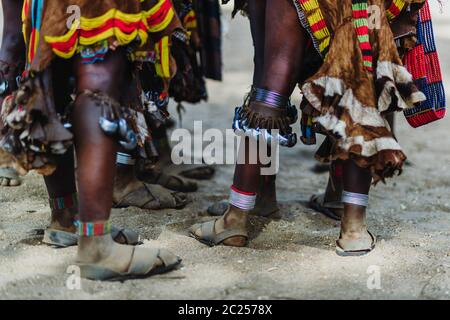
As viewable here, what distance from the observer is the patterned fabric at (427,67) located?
106 inches

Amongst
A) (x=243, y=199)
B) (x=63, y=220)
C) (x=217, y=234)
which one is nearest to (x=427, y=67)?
(x=243, y=199)

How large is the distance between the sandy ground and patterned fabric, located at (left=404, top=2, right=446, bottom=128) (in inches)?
21.7

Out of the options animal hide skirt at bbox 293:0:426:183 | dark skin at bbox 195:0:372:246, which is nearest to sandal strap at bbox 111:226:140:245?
dark skin at bbox 195:0:372:246

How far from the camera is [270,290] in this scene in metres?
2.25

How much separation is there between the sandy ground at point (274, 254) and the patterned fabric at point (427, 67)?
1.81 ft

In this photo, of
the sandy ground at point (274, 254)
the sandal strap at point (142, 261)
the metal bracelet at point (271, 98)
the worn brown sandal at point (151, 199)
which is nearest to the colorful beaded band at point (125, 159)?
the worn brown sandal at point (151, 199)

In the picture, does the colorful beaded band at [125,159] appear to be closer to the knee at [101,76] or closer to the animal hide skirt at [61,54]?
the animal hide skirt at [61,54]

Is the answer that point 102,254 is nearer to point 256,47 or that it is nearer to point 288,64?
point 288,64

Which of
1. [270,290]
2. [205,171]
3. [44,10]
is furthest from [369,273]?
[205,171]

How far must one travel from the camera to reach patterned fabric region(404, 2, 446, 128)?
2.70 meters

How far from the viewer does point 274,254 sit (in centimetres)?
260

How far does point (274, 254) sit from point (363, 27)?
2.97ft

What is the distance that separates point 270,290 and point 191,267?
1.08ft
